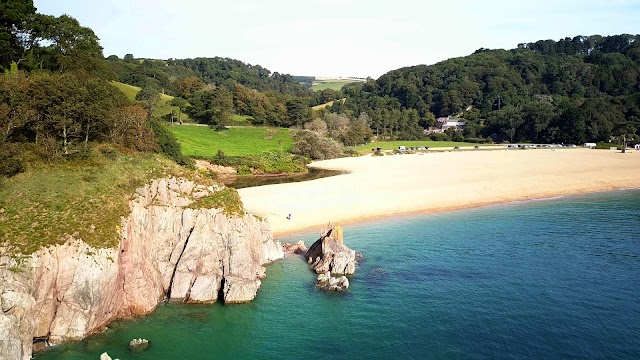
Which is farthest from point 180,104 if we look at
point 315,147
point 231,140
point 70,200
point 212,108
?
point 70,200

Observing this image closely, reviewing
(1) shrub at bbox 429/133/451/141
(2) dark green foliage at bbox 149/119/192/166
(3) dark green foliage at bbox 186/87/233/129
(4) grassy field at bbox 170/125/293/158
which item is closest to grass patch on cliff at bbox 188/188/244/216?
(2) dark green foliage at bbox 149/119/192/166

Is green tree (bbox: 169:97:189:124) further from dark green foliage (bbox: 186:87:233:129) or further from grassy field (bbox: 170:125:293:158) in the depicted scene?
grassy field (bbox: 170:125:293:158)

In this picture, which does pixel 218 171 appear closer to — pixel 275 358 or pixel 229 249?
pixel 229 249

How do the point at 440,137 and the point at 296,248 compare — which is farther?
the point at 440,137

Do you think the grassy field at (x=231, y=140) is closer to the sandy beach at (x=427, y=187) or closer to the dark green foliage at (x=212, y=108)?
the dark green foliage at (x=212, y=108)

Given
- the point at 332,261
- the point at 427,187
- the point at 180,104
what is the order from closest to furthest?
the point at 332,261 → the point at 427,187 → the point at 180,104

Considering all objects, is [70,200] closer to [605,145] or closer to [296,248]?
[296,248]

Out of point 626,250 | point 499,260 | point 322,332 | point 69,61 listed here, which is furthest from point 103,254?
point 626,250

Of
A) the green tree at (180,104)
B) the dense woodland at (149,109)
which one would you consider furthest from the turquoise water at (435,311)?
the green tree at (180,104)
